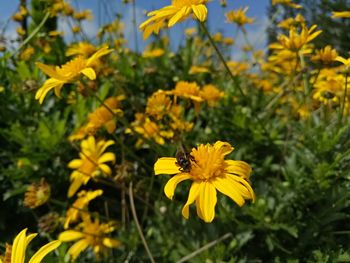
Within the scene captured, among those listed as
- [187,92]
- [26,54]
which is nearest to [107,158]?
[187,92]

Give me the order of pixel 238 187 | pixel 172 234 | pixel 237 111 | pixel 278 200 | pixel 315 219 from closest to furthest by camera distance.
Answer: pixel 238 187 < pixel 315 219 < pixel 278 200 < pixel 172 234 < pixel 237 111

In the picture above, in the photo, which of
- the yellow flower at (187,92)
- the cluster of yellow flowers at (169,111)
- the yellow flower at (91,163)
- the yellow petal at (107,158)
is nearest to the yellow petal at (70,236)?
the yellow flower at (91,163)

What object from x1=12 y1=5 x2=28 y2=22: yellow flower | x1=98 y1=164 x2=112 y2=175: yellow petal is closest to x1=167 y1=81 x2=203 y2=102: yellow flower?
x1=98 y1=164 x2=112 y2=175: yellow petal

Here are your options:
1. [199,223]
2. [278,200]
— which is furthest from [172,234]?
[278,200]

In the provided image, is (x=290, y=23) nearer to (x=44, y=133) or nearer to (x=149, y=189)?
(x=149, y=189)

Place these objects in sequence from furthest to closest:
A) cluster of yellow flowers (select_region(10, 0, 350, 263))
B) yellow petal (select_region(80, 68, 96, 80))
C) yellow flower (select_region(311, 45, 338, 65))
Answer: yellow flower (select_region(311, 45, 338, 65)) → yellow petal (select_region(80, 68, 96, 80)) → cluster of yellow flowers (select_region(10, 0, 350, 263))

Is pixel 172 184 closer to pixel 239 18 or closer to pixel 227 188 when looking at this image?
pixel 227 188

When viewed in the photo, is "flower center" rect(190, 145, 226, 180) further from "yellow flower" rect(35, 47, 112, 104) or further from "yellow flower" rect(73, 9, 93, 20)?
"yellow flower" rect(73, 9, 93, 20)
